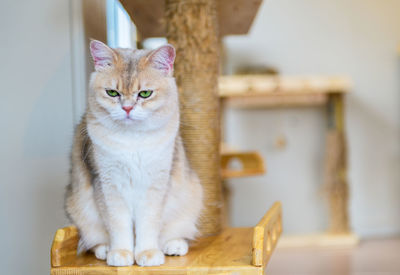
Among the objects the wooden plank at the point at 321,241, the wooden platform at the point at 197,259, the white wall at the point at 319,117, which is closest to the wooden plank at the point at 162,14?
the wooden platform at the point at 197,259

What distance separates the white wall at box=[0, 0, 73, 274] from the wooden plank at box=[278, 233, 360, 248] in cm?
233

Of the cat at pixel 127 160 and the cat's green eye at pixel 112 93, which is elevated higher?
the cat's green eye at pixel 112 93

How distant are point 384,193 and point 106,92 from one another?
3253 millimetres

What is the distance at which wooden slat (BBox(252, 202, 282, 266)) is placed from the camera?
2.84 ft

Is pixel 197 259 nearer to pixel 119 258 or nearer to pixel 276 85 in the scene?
pixel 119 258

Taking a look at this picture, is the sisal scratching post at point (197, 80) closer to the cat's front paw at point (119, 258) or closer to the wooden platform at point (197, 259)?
the wooden platform at point (197, 259)

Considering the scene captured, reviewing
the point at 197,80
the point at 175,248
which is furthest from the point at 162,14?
the point at 175,248

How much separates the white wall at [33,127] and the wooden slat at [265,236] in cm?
61

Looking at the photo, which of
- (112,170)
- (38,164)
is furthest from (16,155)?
(112,170)

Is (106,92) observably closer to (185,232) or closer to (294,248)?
(185,232)

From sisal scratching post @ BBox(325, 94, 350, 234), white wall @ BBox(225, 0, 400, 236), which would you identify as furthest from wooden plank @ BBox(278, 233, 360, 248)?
white wall @ BBox(225, 0, 400, 236)

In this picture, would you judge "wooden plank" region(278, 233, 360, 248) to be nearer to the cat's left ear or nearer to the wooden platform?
the wooden platform

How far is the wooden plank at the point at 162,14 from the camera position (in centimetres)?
148

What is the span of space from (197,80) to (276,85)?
194 centimetres
